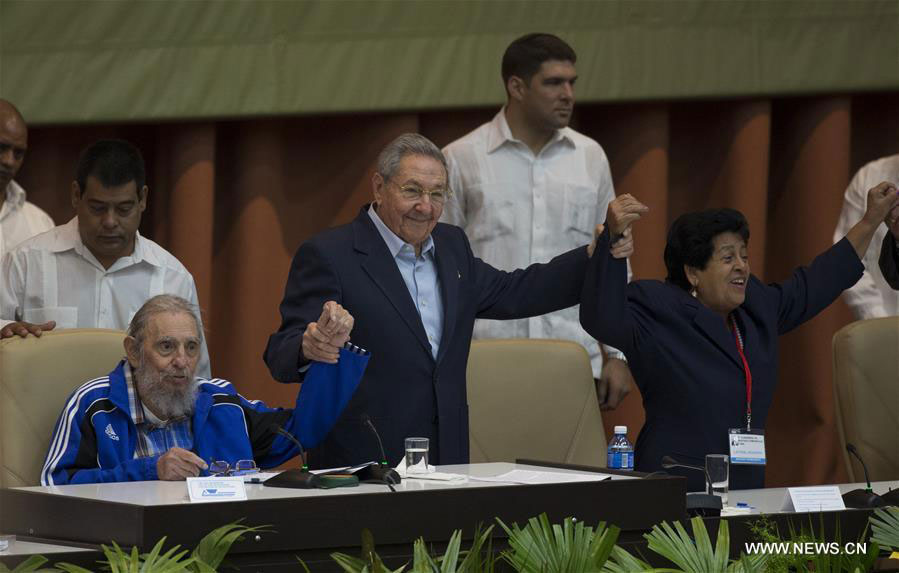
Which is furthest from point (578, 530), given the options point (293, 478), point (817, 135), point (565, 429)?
point (817, 135)

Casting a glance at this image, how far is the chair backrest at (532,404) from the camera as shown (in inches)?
149

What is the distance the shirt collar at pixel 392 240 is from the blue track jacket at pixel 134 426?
0.39 m

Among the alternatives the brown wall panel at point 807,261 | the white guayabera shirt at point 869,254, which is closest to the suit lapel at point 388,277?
the white guayabera shirt at point 869,254

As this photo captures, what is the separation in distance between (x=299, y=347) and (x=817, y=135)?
10.3 ft

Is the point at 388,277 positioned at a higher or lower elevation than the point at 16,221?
lower

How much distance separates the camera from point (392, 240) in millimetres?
3383

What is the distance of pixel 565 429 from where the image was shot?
12.6 feet

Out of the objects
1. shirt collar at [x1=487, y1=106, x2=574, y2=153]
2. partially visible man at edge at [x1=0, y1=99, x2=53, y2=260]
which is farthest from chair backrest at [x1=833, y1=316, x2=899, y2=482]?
partially visible man at edge at [x1=0, y1=99, x2=53, y2=260]

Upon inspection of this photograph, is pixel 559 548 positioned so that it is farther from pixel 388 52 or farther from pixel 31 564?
pixel 388 52

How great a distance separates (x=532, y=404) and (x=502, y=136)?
1.10 metres

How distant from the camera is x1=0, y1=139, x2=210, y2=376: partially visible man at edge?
3.79 meters

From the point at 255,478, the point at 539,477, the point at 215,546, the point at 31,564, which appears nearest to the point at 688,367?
the point at 539,477

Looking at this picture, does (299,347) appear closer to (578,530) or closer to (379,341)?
(379,341)

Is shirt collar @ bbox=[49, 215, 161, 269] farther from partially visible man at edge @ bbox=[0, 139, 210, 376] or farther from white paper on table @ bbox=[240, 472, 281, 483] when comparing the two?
white paper on table @ bbox=[240, 472, 281, 483]
